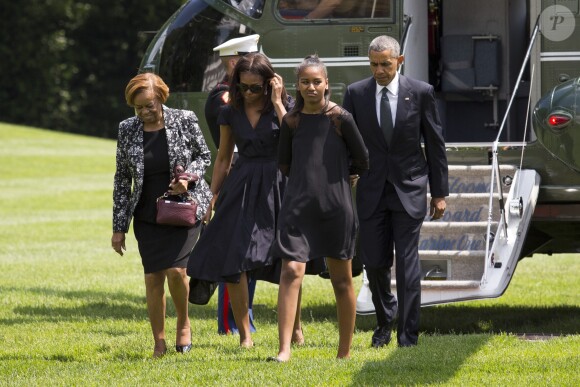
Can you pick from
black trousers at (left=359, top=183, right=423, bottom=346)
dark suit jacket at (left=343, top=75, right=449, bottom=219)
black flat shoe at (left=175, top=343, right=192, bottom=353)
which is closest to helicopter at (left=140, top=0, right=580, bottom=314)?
black trousers at (left=359, top=183, right=423, bottom=346)

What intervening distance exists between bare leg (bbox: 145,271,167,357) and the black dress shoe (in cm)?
125

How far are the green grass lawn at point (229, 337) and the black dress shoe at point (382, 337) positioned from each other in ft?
0.20

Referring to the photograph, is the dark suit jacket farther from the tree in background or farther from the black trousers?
the tree in background

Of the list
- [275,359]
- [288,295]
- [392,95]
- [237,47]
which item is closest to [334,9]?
[237,47]

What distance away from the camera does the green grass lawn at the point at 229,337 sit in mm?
6355

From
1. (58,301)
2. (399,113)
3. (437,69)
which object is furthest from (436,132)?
(58,301)

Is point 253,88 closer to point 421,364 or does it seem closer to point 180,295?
point 180,295

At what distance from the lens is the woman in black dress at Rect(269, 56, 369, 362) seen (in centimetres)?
656

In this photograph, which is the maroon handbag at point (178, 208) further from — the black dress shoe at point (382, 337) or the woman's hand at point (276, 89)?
the black dress shoe at point (382, 337)

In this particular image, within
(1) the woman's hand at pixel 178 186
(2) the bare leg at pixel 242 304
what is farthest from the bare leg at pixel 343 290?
(1) the woman's hand at pixel 178 186

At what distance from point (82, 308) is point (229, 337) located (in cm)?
250

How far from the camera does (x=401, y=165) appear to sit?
23.7 feet

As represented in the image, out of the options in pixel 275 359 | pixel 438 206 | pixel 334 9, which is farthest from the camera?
pixel 334 9

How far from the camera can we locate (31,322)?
932 cm
